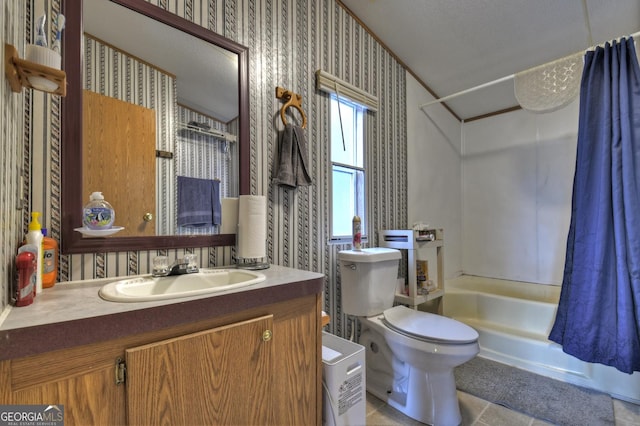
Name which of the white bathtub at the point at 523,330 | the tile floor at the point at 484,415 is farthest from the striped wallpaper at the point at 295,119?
the white bathtub at the point at 523,330

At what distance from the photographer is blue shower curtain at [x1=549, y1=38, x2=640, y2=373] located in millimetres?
1553

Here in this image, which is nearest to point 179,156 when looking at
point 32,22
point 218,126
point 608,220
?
point 218,126

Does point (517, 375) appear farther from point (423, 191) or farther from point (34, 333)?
point (34, 333)

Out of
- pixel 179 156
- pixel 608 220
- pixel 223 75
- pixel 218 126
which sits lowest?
pixel 608 220

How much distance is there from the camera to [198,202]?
1.30m

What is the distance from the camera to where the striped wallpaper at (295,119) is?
1131mm

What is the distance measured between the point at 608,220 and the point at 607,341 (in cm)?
69

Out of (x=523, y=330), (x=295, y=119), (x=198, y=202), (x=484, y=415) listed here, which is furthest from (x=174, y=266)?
(x=523, y=330)

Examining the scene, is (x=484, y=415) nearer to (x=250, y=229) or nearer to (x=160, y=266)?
(x=250, y=229)

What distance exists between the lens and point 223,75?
4.57ft

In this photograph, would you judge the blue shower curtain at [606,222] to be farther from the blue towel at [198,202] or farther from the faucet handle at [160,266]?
the faucet handle at [160,266]

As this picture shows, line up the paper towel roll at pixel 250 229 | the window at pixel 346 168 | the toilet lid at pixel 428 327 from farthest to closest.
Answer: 1. the window at pixel 346 168
2. the toilet lid at pixel 428 327
3. the paper towel roll at pixel 250 229

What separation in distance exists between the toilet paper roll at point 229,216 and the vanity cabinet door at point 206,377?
1.87ft

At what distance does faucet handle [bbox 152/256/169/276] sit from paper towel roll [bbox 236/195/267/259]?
0.95 feet
